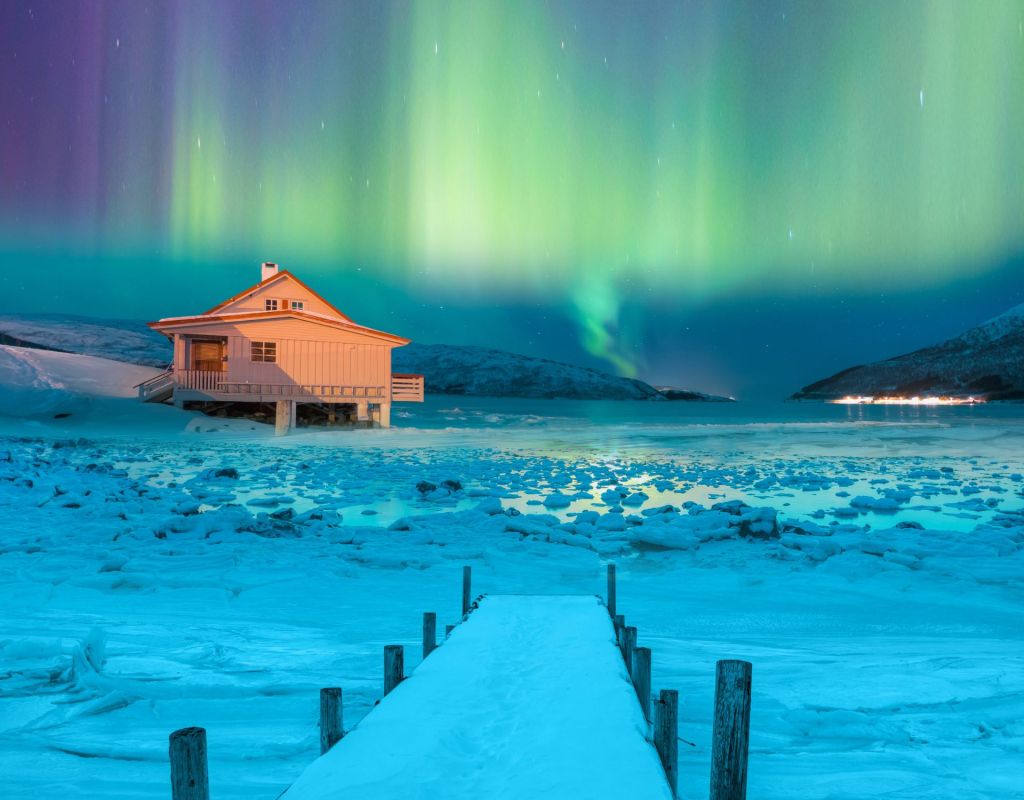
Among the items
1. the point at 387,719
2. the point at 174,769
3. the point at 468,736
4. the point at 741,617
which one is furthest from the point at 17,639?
the point at 741,617

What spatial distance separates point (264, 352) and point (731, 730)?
33.9m

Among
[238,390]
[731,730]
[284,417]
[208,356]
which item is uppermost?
[208,356]

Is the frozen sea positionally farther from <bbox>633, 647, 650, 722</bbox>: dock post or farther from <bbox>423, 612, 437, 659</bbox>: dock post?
<bbox>423, 612, 437, 659</bbox>: dock post

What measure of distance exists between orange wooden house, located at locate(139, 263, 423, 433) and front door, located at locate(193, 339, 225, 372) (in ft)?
0.17

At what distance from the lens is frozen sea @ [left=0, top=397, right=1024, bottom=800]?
4.66 m

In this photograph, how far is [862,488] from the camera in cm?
2072

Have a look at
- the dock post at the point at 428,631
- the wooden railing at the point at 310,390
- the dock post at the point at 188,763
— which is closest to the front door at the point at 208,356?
the wooden railing at the point at 310,390

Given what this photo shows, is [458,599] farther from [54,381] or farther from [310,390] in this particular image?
[54,381]

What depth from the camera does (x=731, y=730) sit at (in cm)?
324

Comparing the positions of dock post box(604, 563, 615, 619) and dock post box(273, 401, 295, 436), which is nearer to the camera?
dock post box(604, 563, 615, 619)

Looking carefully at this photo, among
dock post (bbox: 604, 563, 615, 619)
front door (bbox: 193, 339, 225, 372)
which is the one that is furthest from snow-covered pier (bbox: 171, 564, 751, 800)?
front door (bbox: 193, 339, 225, 372)

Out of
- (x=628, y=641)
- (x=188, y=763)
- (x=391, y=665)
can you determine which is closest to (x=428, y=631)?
(x=391, y=665)

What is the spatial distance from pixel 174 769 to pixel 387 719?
6.64 ft

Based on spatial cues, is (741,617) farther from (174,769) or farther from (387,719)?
(174,769)
